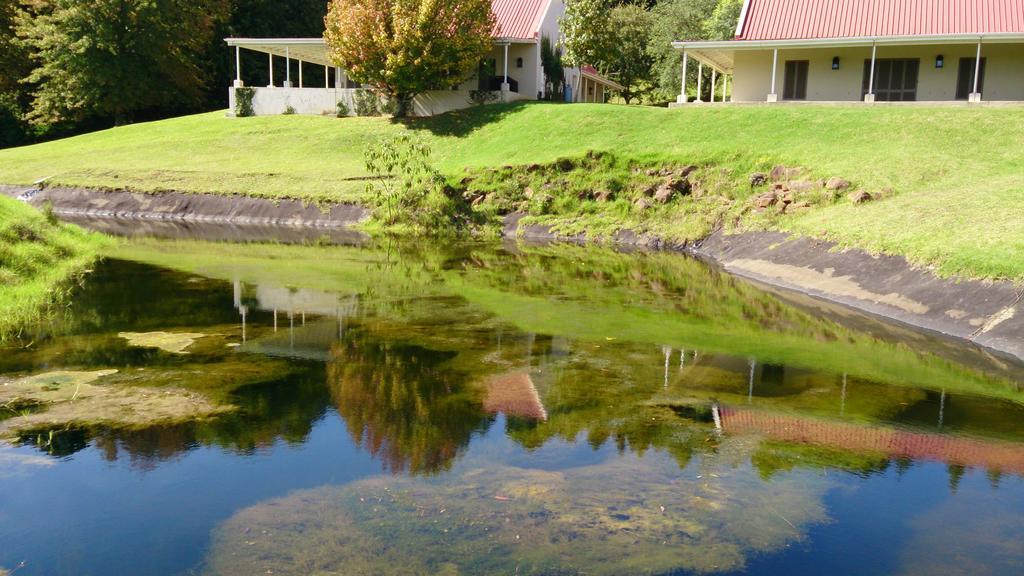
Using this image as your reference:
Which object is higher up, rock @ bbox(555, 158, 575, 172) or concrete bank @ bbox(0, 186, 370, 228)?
rock @ bbox(555, 158, 575, 172)

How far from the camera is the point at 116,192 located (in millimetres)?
38281

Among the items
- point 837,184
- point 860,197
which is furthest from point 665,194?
point 860,197

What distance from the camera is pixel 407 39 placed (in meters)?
41.5

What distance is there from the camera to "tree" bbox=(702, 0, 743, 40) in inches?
2101

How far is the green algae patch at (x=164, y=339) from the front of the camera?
46.6ft

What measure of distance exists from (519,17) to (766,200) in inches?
980

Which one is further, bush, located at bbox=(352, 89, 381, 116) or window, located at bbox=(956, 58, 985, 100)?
bush, located at bbox=(352, 89, 381, 116)

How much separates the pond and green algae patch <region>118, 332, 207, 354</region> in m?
0.08

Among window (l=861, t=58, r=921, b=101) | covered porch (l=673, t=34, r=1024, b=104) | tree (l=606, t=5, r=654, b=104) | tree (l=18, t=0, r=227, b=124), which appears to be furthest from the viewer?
tree (l=606, t=5, r=654, b=104)

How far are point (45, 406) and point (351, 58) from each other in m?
34.2

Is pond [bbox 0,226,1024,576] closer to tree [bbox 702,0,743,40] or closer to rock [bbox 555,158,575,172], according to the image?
rock [bbox 555,158,575,172]

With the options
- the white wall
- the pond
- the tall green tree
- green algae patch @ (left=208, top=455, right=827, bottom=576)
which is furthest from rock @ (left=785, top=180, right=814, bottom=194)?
the white wall

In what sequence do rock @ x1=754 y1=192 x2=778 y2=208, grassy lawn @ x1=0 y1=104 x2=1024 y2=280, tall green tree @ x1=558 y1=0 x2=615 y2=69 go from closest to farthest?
grassy lawn @ x1=0 y1=104 x2=1024 y2=280
rock @ x1=754 y1=192 x2=778 y2=208
tall green tree @ x1=558 y1=0 x2=615 y2=69

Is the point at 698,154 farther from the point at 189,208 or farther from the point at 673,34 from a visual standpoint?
the point at 673,34
